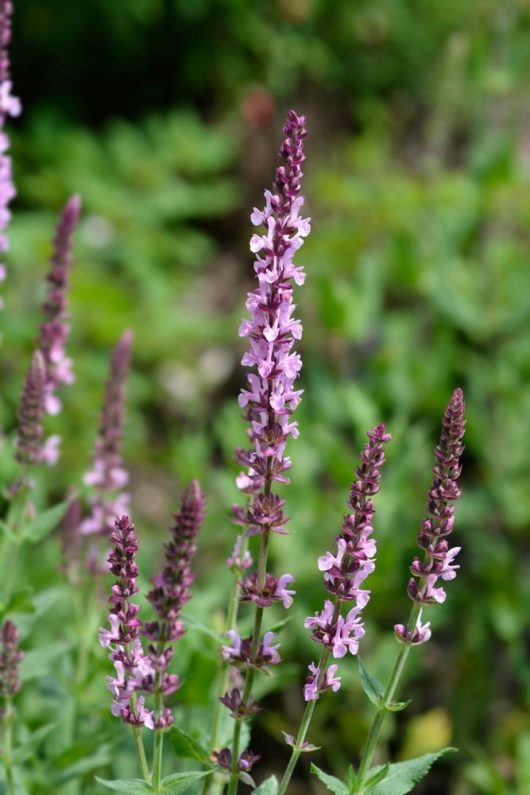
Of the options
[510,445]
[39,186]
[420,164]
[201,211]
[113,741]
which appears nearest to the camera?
[113,741]

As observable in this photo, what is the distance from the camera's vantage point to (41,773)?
9.55 ft

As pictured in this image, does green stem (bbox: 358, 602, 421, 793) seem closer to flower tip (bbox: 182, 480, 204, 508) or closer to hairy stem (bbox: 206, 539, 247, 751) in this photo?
hairy stem (bbox: 206, 539, 247, 751)

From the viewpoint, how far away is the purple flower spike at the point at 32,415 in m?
2.57

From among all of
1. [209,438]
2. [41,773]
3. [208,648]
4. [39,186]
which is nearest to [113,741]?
[41,773]

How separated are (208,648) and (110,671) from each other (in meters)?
0.29

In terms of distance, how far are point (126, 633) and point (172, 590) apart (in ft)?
0.44

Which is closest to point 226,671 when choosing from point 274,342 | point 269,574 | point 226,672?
point 226,672

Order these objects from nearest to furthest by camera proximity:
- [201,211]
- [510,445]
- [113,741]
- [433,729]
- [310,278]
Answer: [113,741] < [433,729] < [510,445] < [310,278] < [201,211]

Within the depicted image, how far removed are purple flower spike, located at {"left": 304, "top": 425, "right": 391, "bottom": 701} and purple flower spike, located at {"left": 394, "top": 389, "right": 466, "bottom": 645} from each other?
109mm

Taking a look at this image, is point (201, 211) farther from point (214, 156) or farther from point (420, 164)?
point (420, 164)

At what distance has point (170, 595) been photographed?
6.35 feet

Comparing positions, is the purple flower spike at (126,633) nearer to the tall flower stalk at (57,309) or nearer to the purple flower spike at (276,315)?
the purple flower spike at (276,315)

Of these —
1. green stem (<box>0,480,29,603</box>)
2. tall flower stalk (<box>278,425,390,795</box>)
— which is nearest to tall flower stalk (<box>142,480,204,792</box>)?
tall flower stalk (<box>278,425,390,795</box>)

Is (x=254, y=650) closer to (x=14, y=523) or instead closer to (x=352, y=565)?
(x=352, y=565)
